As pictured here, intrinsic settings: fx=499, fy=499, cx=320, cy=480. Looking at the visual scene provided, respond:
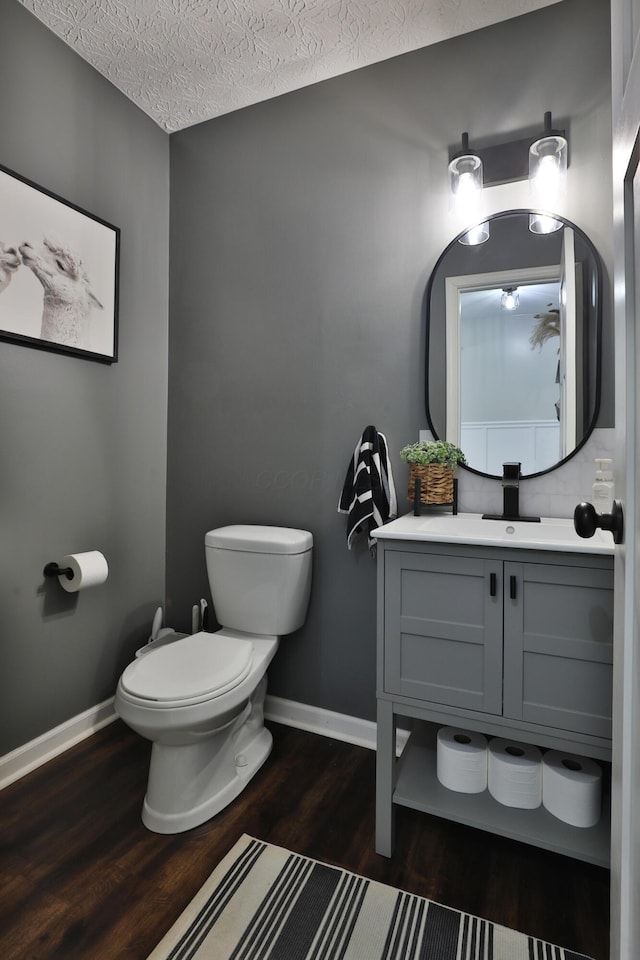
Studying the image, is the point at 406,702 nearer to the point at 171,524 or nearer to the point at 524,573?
the point at 524,573

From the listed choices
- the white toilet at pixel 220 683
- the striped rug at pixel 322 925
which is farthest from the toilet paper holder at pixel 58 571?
the striped rug at pixel 322 925

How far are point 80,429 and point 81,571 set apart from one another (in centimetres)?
56

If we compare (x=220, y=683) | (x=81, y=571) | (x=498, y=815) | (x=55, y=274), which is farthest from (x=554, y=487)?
(x=55, y=274)

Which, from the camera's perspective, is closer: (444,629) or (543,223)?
(444,629)

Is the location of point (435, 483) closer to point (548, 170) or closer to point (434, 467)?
point (434, 467)

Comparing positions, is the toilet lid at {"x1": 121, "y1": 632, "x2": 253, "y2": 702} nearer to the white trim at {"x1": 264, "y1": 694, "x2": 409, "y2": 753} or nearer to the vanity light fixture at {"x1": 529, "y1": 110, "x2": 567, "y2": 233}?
the white trim at {"x1": 264, "y1": 694, "x2": 409, "y2": 753}

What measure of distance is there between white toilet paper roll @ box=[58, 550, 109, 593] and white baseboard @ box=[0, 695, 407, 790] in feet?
1.81

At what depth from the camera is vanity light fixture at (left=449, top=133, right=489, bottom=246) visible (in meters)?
1.69

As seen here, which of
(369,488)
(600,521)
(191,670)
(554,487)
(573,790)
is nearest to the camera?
(600,521)

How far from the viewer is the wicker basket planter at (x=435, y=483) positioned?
170 cm

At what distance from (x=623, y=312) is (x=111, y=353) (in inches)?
73.9

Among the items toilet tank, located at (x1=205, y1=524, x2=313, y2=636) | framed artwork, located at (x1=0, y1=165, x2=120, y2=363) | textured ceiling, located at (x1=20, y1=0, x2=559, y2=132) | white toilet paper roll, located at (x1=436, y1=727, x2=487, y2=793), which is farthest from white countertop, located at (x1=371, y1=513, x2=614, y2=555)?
textured ceiling, located at (x1=20, y1=0, x2=559, y2=132)

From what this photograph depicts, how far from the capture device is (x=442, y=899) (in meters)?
1.27

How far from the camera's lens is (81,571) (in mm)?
1797
